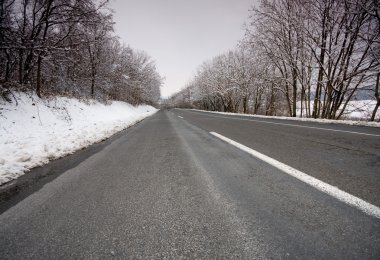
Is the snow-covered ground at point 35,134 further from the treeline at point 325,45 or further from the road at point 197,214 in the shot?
the treeline at point 325,45

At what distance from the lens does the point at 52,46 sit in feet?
27.2

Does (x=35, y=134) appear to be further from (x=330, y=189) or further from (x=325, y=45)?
(x=325, y=45)

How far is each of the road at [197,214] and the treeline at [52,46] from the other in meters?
7.58

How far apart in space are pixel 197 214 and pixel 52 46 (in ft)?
31.4

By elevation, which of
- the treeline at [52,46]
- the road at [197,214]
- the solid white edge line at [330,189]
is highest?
the treeline at [52,46]

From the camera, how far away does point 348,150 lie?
3.85m

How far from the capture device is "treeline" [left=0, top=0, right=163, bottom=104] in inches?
346

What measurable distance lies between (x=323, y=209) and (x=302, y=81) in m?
17.5

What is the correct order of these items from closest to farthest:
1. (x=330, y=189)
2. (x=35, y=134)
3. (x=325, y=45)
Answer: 1. (x=330, y=189)
2. (x=35, y=134)
3. (x=325, y=45)

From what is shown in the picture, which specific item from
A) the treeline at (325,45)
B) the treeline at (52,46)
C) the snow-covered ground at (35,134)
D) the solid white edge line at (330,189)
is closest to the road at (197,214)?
the solid white edge line at (330,189)

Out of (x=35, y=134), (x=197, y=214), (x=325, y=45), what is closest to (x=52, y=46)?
(x=35, y=134)

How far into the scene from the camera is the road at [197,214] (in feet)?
4.56

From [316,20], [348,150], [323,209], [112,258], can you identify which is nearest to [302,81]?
[316,20]

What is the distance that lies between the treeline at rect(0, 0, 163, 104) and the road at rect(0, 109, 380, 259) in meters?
7.58
